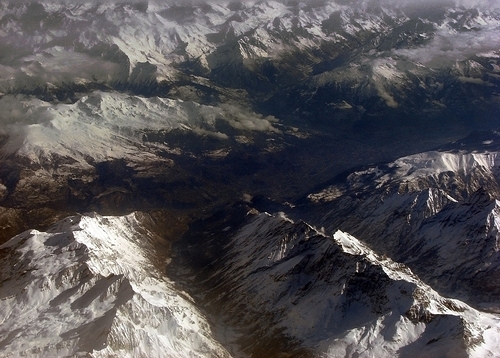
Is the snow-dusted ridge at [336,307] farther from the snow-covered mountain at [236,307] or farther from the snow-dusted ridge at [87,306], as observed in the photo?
the snow-dusted ridge at [87,306]

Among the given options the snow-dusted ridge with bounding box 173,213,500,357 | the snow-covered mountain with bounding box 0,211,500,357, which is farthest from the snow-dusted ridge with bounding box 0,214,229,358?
the snow-dusted ridge with bounding box 173,213,500,357

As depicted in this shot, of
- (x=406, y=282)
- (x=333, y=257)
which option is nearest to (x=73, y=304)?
(x=333, y=257)

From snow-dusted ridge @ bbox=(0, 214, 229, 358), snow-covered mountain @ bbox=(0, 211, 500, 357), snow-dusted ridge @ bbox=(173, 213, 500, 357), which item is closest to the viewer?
snow-dusted ridge @ bbox=(0, 214, 229, 358)

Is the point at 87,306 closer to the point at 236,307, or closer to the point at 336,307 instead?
the point at 236,307

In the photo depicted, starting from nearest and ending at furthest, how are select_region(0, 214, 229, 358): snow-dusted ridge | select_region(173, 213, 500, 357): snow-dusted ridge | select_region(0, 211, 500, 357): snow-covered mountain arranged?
1. select_region(0, 214, 229, 358): snow-dusted ridge
2. select_region(0, 211, 500, 357): snow-covered mountain
3. select_region(173, 213, 500, 357): snow-dusted ridge

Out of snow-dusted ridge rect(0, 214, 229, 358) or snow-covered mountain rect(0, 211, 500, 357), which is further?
snow-covered mountain rect(0, 211, 500, 357)

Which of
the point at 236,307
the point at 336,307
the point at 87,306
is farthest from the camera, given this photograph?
the point at 236,307

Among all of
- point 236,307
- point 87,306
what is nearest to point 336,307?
point 236,307

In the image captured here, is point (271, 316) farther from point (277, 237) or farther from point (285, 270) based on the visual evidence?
point (277, 237)

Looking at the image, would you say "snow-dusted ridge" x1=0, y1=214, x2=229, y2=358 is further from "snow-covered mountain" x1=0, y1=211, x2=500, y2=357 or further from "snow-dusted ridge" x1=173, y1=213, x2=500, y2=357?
"snow-dusted ridge" x1=173, y1=213, x2=500, y2=357
